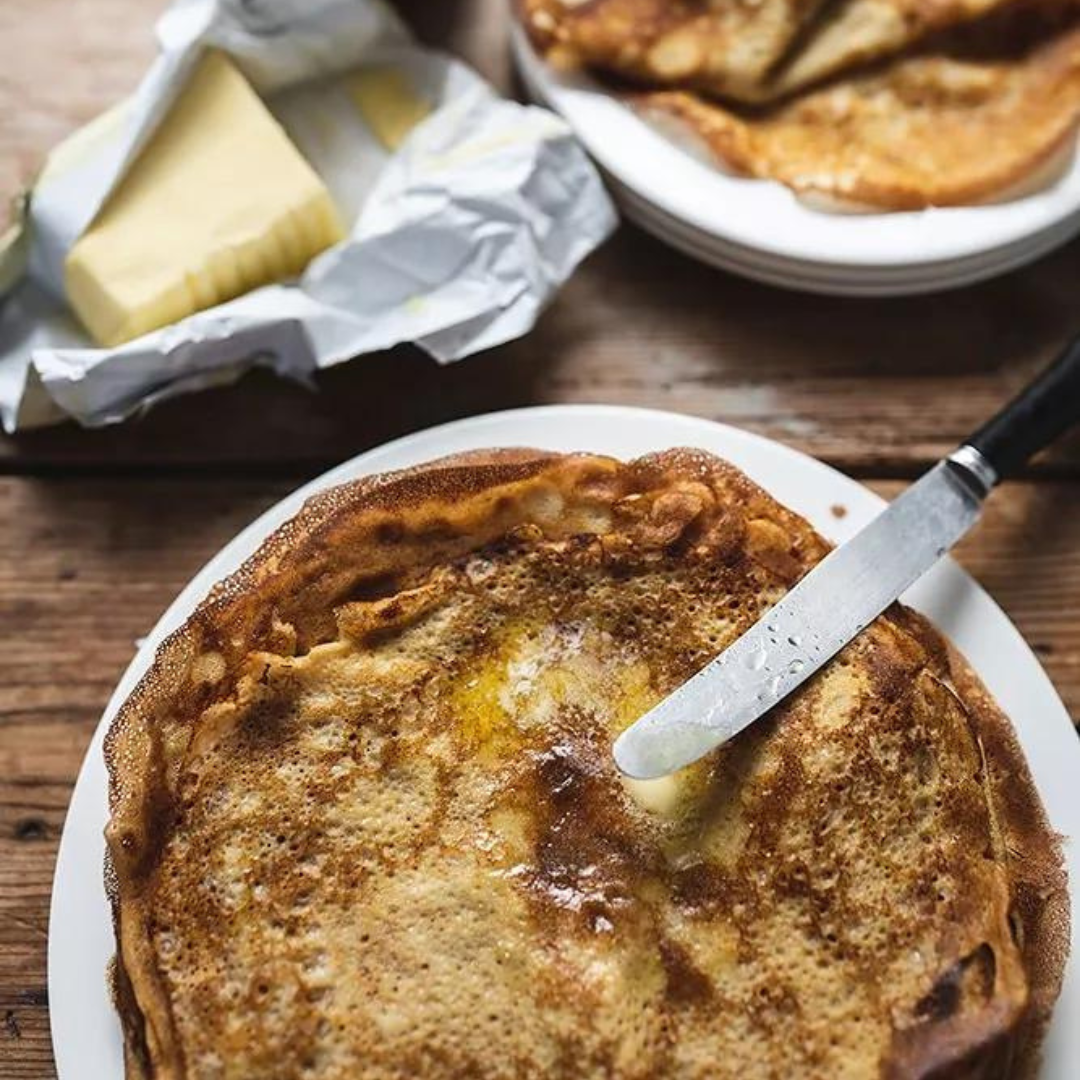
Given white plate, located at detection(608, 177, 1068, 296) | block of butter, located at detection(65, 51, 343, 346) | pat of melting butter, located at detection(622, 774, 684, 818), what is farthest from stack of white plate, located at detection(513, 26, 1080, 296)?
pat of melting butter, located at detection(622, 774, 684, 818)

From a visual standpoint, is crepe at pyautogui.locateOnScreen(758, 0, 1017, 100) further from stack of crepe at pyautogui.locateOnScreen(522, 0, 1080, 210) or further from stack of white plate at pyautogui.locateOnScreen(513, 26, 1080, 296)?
stack of white plate at pyautogui.locateOnScreen(513, 26, 1080, 296)

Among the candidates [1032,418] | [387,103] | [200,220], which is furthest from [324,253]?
[1032,418]

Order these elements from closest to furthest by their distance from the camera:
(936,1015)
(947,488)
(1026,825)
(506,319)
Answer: (936,1015) < (1026,825) < (947,488) < (506,319)

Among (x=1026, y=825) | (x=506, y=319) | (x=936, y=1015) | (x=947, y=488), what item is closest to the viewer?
(x=936, y=1015)

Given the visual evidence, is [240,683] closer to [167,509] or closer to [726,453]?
[167,509]

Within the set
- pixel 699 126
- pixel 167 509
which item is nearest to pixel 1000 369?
pixel 699 126

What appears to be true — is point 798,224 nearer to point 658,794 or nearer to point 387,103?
point 387,103
